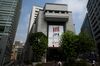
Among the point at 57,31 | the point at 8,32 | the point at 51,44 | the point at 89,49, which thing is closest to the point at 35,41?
the point at 51,44

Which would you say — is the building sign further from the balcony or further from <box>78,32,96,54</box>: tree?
<box>78,32,96,54</box>: tree

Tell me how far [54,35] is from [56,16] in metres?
8.40

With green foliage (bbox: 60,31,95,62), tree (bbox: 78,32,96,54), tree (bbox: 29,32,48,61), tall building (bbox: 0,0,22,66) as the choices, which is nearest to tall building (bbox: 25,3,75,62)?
tree (bbox: 29,32,48,61)

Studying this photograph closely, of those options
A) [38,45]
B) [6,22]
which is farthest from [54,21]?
[6,22]

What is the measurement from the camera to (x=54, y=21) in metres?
66.8

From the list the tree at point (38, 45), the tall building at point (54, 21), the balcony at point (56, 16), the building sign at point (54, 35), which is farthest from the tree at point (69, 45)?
the balcony at point (56, 16)

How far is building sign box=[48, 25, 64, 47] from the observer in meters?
61.8

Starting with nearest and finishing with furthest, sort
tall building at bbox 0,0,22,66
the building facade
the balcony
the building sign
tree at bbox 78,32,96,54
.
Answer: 1. tree at bbox 78,32,96,54
2. the building sign
3. the building facade
4. the balcony
5. tall building at bbox 0,0,22,66

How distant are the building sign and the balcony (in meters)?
3.22

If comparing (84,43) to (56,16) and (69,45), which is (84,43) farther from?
(56,16)

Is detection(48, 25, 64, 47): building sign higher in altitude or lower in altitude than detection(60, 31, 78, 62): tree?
higher

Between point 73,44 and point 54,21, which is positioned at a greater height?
point 54,21

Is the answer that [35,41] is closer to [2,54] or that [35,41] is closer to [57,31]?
[57,31]

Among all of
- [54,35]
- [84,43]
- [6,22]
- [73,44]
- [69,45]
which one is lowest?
[69,45]
